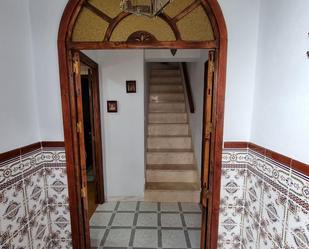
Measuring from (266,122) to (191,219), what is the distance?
1713 millimetres

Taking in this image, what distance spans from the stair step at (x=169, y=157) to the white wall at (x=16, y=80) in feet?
6.95

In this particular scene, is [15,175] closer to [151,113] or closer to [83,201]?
[83,201]

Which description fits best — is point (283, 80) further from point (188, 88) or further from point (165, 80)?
point (165, 80)

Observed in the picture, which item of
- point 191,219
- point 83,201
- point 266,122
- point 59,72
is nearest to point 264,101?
point 266,122

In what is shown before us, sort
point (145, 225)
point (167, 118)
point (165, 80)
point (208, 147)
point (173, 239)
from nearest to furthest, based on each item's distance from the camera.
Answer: point (208, 147), point (173, 239), point (145, 225), point (167, 118), point (165, 80)

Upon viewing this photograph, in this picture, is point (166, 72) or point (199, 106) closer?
point (199, 106)

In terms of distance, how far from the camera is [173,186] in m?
2.88

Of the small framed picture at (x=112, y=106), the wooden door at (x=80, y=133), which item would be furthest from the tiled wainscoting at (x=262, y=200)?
the small framed picture at (x=112, y=106)

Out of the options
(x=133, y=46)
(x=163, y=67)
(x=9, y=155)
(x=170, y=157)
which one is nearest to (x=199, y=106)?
(x=170, y=157)

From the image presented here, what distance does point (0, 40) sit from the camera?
3.38 feet

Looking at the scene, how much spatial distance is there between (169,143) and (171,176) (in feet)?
2.09

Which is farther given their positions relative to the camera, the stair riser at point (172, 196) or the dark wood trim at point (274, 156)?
the stair riser at point (172, 196)

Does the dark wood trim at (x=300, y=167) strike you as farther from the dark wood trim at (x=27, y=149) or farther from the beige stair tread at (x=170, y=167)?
the beige stair tread at (x=170, y=167)

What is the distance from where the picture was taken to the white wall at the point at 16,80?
1.05 metres
